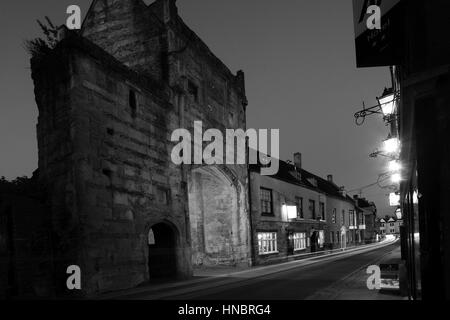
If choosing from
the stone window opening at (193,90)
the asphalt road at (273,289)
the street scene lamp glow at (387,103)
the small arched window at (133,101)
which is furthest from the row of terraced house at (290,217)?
the street scene lamp glow at (387,103)

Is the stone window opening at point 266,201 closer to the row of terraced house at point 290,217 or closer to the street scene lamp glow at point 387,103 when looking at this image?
the row of terraced house at point 290,217

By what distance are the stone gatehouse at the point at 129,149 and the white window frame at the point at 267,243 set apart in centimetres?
206

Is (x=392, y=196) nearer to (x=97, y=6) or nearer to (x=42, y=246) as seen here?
(x=42, y=246)

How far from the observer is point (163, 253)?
53.8ft

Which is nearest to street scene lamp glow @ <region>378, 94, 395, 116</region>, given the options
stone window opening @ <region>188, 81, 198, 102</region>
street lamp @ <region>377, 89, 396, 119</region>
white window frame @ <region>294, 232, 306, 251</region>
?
street lamp @ <region>377, 89, 396, 119</region>

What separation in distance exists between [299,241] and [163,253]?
1685 centimetres

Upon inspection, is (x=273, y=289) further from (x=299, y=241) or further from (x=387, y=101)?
(x=299, y=241)

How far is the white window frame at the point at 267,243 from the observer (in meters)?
24.5

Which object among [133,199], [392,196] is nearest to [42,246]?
[133,199]

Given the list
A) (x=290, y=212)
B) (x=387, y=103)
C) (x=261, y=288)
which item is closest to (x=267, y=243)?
(x=290, y=212)

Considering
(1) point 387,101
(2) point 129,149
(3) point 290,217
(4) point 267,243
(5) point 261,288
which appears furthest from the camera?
(3) point 290,217

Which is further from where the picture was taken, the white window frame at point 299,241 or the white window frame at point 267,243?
the white window frame at point 299,241

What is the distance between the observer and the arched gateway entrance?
16.2m

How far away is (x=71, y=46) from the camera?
490 inches
